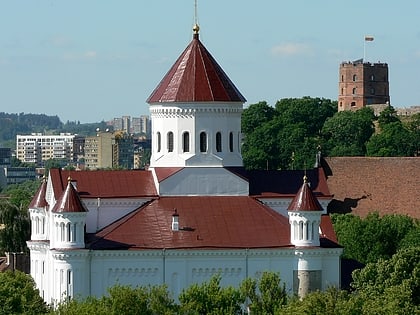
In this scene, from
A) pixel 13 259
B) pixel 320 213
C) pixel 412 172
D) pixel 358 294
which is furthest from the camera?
pixel 412 172

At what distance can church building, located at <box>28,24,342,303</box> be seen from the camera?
211 ft

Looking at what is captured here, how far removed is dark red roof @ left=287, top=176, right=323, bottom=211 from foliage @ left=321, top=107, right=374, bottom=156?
1851 inches

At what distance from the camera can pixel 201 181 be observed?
6769 centimetres

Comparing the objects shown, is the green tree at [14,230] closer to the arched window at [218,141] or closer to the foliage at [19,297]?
the arched window at [218,141]

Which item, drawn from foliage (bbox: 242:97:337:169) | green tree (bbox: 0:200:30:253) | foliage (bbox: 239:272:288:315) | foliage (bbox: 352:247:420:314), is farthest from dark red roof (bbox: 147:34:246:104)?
foliage (bbox: 242:97:337:169)

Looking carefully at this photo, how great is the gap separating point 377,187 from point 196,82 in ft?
56.5

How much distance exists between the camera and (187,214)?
217ft

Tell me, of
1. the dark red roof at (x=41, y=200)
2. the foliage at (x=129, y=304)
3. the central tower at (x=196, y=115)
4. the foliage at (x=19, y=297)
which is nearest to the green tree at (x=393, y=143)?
the central tower at (x=196, y=115)

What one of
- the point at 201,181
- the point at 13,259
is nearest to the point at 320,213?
the point at 201,181

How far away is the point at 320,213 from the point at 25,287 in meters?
9.85

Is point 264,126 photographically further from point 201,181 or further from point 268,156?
point 201,181

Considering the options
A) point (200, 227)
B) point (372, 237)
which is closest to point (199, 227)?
point (200, 227)

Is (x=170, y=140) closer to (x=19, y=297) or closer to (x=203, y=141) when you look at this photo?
(x=203, y=141)

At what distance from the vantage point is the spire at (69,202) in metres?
63.7
